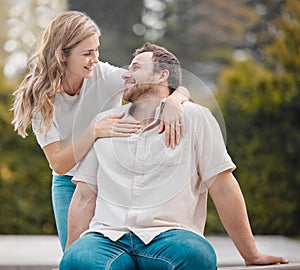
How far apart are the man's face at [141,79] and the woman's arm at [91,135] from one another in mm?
83

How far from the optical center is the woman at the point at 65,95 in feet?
8.85

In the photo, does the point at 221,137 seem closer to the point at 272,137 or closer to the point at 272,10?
the point at 272,137

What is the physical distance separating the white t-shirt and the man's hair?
0.23 meters

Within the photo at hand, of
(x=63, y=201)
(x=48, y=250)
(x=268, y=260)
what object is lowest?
(x=48, y=250)

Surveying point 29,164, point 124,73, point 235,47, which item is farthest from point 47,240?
point 235,47

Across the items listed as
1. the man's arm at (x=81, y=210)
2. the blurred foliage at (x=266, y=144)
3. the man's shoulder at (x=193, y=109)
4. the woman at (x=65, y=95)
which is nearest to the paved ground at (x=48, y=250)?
the blurred foliage at (x=266, y=144)

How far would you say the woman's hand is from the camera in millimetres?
2412

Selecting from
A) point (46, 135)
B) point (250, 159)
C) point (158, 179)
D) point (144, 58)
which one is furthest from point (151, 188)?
point (250, 159)

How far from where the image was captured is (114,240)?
2.33 meters

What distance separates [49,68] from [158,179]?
26.1 inches

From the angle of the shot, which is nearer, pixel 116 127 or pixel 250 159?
pixel 116 127

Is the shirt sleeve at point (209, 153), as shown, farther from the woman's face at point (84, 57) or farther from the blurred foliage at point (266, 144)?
the blurred foliage at point (266, 144)

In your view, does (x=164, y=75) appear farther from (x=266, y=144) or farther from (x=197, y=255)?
(x=266, y=144)

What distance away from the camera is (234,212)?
2447 millimetres
